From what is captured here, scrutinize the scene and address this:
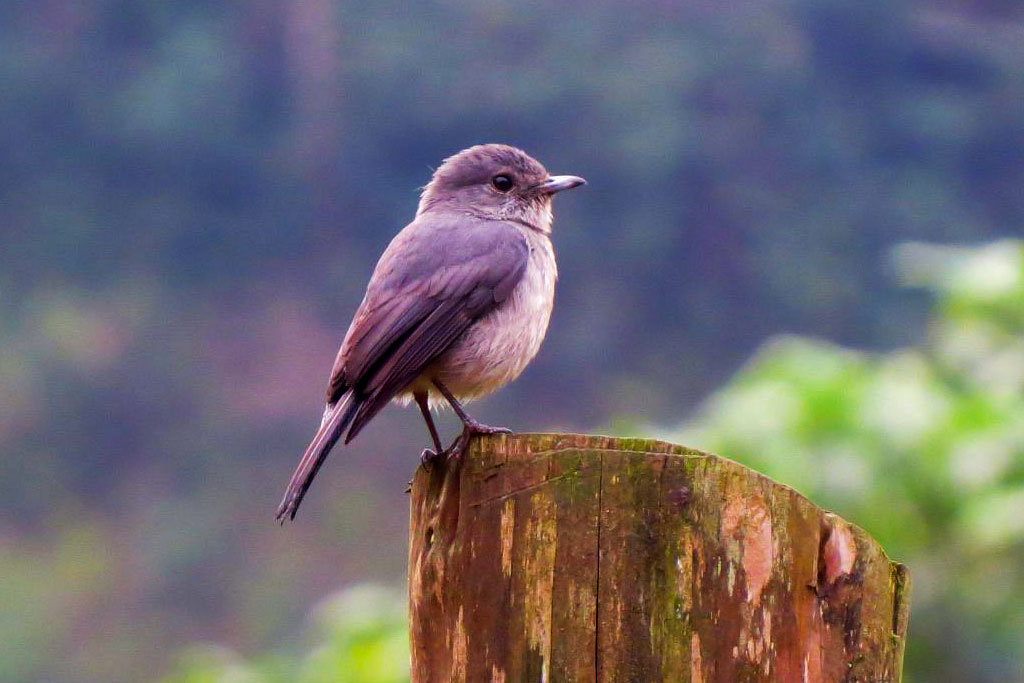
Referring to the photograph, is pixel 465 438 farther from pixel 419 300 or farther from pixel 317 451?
pixel 419 300

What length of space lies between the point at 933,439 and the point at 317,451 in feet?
10.3

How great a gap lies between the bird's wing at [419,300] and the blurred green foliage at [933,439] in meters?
1.51

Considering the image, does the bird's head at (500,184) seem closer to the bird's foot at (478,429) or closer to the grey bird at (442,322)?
the grey bird at (442,322)

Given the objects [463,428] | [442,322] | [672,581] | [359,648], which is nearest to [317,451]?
[463,428]

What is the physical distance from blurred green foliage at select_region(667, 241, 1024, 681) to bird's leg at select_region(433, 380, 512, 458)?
155 cm

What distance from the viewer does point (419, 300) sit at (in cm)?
460

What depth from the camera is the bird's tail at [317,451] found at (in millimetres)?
3709

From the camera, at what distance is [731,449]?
584 cm

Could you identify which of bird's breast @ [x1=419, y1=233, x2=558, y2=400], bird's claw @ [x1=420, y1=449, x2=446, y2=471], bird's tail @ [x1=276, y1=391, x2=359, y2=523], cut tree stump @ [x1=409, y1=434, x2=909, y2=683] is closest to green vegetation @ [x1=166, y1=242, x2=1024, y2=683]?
bird's breast @ [x1=419, y1=233, x2=558, y2=400]

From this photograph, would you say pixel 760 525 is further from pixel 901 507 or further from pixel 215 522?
pixel 215 522

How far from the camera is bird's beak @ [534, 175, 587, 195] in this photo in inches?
220

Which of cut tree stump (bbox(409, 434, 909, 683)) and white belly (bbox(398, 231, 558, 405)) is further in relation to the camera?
white belly (bbox(398, 231, 558, 405))

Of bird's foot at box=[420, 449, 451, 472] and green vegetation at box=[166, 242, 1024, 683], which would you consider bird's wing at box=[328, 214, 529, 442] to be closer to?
bird's foot at box=[420, 449, 451, 472]

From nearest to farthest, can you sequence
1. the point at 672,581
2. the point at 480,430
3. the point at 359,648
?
the point at 672,581
the point at 480,430
the point at 359,648
